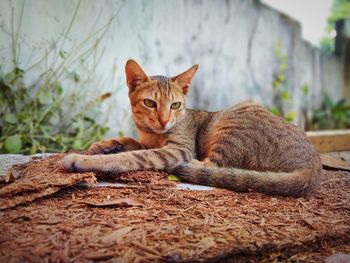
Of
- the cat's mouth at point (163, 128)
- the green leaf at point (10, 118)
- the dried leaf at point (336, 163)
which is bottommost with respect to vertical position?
the dried leaf at point (336, 163)

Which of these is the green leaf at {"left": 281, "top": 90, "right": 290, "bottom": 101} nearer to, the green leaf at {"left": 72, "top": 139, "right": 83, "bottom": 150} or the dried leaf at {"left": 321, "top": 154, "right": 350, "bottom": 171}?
the dried leaf at {"left": 321, "top": 154, "right": 350, "bottom": 171}

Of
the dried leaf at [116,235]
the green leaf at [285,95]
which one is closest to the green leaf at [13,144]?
the dried leaf at [116,235]

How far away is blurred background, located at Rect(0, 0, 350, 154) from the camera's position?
331 centimetres

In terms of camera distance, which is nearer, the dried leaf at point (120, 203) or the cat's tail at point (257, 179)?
the dried leaf at point (120, 203)

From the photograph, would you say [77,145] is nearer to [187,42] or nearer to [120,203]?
[120,203]

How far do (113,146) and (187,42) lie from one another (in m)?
2.68

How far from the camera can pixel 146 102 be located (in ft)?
9.36

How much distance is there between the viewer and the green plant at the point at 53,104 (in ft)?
11.3

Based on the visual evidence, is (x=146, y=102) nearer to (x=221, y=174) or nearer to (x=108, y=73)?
(x=221, y=174)

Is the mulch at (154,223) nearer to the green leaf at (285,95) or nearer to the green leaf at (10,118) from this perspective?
the green leaf at (10,118)

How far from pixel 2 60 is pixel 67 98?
3.57ft

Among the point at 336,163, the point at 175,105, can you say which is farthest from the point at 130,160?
the point at 336,163

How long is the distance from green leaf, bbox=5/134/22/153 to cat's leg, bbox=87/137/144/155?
871 mm

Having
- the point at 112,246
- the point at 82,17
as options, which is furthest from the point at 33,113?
the point at 112,246
